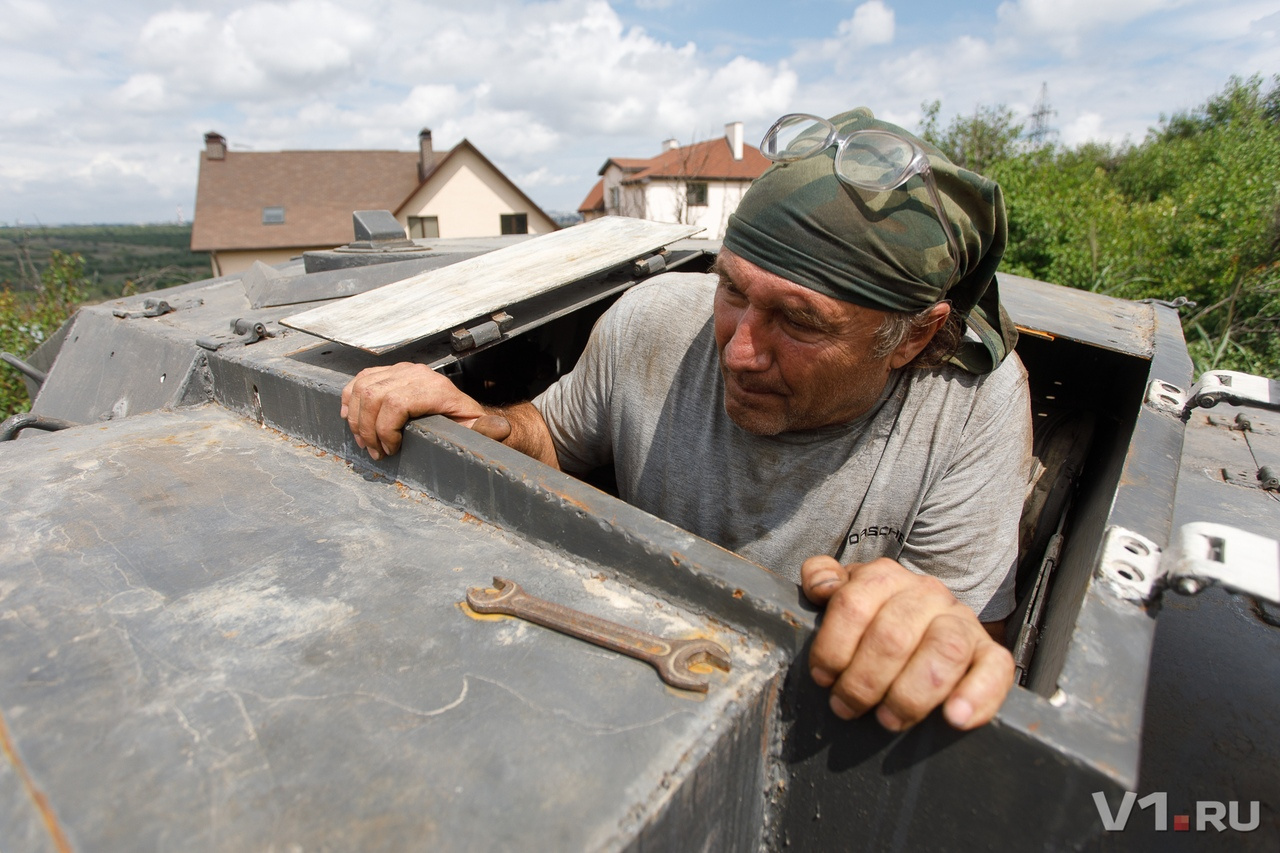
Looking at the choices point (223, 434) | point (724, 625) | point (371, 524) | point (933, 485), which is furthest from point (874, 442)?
point (223, 434)

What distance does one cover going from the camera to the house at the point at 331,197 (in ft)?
82.0

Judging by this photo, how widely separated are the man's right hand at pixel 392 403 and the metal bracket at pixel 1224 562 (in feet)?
4.20

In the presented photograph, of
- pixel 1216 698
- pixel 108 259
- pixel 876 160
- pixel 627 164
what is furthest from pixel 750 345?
pixel 108 259

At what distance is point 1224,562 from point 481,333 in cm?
155

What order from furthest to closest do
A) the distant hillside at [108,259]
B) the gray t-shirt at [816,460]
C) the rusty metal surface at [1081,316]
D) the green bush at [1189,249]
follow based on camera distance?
1. the distant hillside at [108,259]
2. the green bush at [1189,249]
3. the rusty metal surface at [1081,316]
4. the gray t-shirt at [816,460]

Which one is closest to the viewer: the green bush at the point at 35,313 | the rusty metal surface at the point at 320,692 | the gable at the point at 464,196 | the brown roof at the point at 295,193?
the rusty metal surface at the point at 320,692

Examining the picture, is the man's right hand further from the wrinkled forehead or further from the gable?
the gable

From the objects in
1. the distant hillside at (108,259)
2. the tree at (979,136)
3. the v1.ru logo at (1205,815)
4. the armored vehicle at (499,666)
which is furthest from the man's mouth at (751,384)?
the tree at (979,136)

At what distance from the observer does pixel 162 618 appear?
40.4 inches

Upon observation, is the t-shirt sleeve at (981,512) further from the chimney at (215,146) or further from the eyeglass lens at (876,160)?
the chimney at (215,146)

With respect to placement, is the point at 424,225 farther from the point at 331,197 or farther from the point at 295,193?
the point at 295,193

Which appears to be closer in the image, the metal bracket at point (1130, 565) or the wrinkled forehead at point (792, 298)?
the metal bracket at point (1130, 565)

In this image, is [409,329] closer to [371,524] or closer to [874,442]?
[371,524]

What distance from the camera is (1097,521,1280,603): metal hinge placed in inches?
31.3
